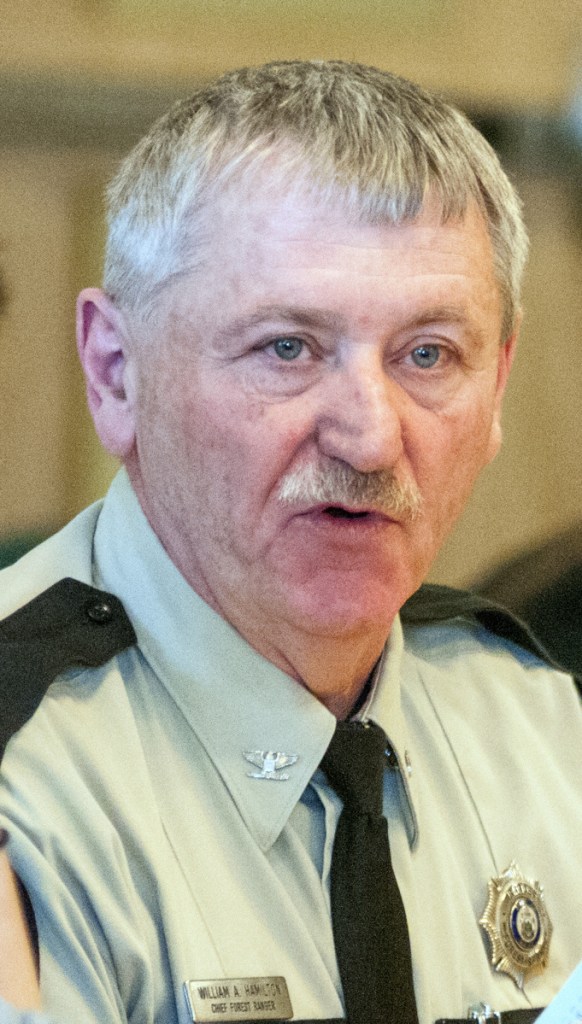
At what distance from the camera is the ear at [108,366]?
1.26 meters

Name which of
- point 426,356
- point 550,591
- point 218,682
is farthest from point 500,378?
point 550,591

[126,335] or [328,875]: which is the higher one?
[126,335]

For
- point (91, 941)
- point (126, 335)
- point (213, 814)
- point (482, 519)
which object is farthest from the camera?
point (482, 519)

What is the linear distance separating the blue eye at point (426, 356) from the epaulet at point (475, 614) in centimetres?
34

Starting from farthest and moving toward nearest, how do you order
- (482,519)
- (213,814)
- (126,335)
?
(482,519) → (126,335) → (213,814)

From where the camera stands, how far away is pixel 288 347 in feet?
3.86

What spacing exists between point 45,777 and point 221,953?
0.19 m

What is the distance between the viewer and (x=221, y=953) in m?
1.08

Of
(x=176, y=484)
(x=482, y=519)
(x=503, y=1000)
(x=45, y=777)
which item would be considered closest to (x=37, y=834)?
(x=45, y=777)

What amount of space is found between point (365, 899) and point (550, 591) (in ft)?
3.18

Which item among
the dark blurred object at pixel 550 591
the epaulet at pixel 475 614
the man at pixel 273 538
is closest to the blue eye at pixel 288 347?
the man at pixel 273 538

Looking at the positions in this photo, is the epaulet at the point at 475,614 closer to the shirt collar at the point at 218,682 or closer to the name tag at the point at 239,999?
the shirt collar at the point at 218,682

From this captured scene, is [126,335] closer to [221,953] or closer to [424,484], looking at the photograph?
[424,484]

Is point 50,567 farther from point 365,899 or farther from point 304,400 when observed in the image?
point 365,899
